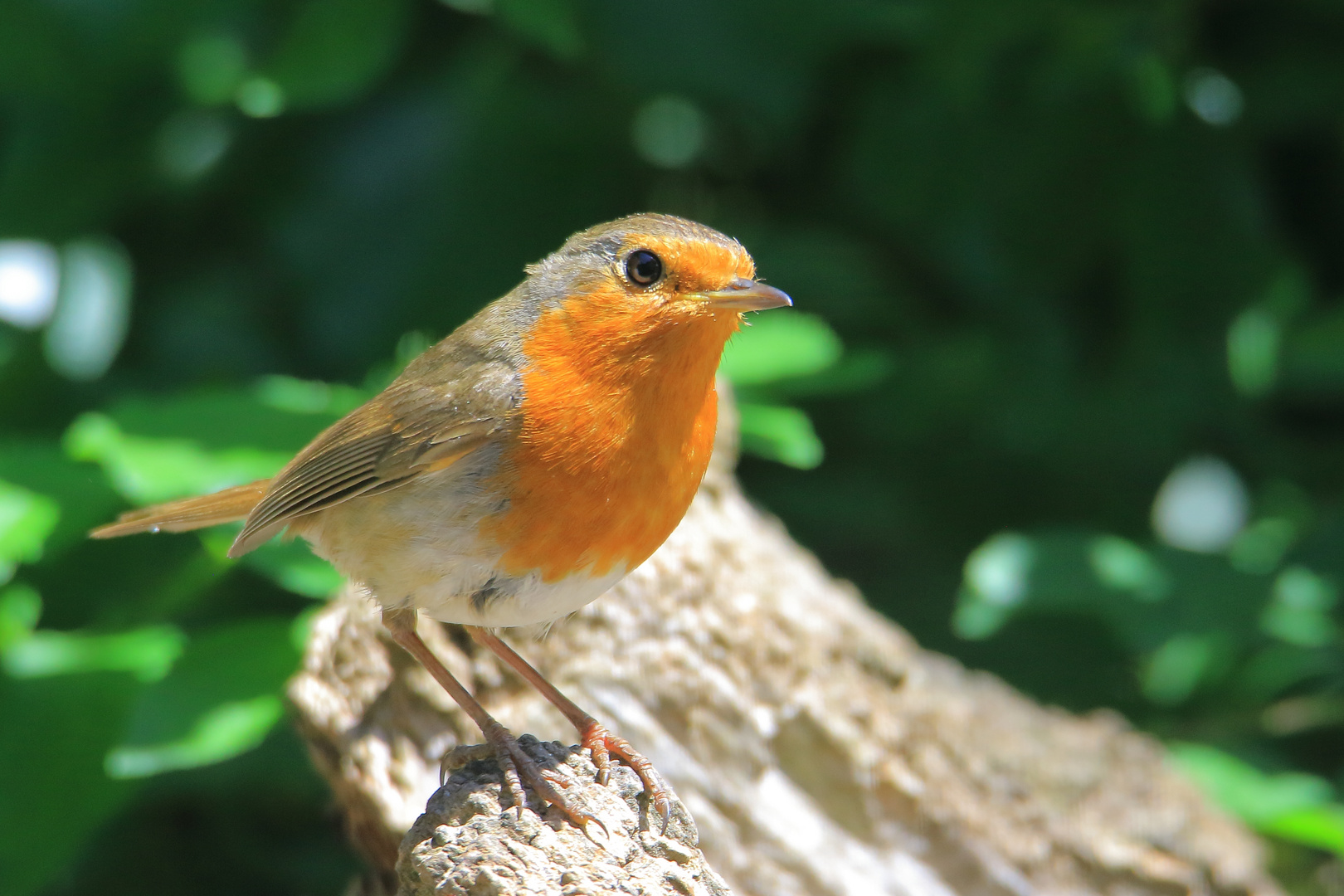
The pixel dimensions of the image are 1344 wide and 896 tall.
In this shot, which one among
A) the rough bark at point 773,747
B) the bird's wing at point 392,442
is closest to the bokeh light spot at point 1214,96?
the rough bark at point 773,747

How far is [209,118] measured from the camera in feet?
15.8

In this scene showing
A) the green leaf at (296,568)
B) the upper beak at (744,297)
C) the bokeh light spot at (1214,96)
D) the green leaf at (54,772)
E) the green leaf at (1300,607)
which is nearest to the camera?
the upper beak at (744,297)

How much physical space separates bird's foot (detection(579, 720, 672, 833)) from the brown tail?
1.06m

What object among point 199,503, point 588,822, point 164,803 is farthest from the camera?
point 164,803

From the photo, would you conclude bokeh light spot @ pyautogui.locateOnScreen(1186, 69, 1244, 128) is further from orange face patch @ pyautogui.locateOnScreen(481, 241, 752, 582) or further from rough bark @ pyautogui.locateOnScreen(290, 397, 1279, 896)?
orange face patch @ pyautogui.locateOnScreen(481, 241, 752, 582)

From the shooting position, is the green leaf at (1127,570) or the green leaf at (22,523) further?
the green leaf at (1127,570)

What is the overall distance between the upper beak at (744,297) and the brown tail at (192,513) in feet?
4.18

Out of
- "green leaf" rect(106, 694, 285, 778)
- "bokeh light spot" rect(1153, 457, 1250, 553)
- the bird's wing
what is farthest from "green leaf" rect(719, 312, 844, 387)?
"bokeh light spot" rect(1153, 457, 1250, 553)

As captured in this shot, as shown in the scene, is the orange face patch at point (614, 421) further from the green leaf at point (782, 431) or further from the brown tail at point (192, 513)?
the brown tail at point (192, 513)

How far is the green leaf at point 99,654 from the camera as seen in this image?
3.31 metres

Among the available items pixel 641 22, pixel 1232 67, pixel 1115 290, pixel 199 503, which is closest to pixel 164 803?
pixel 199 503

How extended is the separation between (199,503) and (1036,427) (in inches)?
112

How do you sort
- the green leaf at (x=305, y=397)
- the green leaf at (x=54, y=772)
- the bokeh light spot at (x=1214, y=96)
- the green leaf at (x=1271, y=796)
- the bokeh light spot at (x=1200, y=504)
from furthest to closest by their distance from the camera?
1. the bokeh light spot at (x=1200, y=504)
2. the bokeh light spot at (x=1214, y=96)
3. the green leaf at (x=1271, y=796)
4. the green leaf at (x=305, y=397)
5. the green leaf at (x=54, y=772)

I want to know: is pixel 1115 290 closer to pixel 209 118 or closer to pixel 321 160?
pixel 321 160
